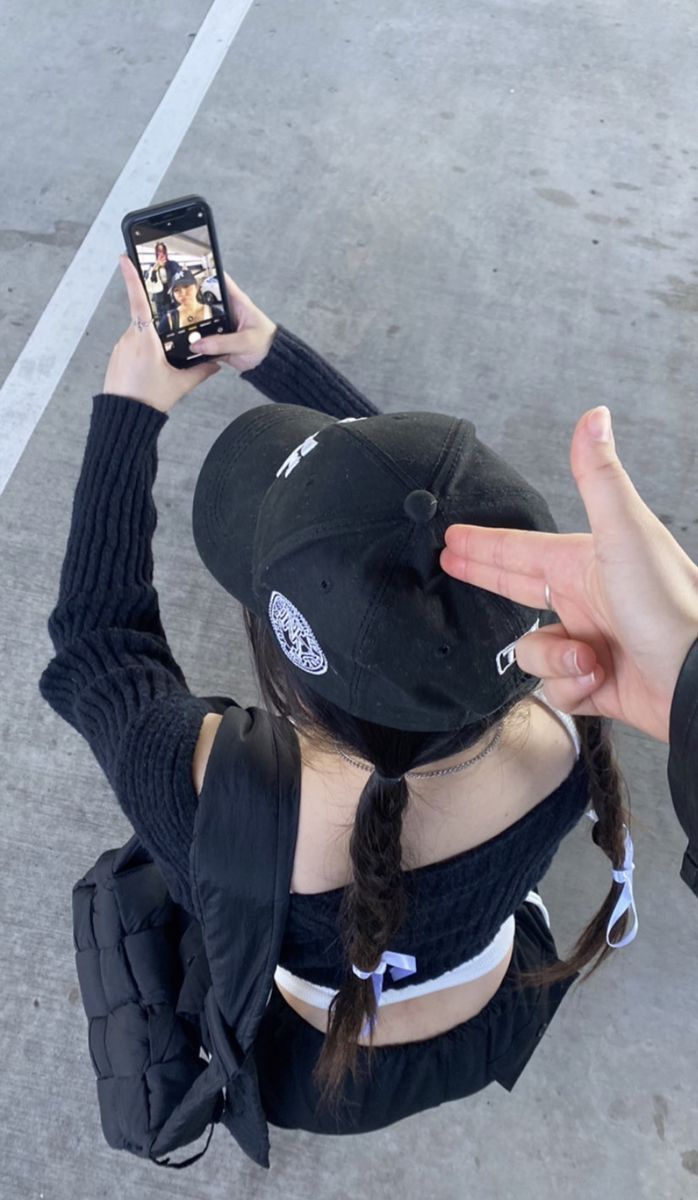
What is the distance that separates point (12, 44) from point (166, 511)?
1.69 meters

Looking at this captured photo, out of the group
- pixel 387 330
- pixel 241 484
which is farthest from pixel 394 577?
pixel 387 330

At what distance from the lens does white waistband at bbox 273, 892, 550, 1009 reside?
111 cm

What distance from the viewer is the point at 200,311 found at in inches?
53.6

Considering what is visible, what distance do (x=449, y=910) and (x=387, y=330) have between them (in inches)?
64.3

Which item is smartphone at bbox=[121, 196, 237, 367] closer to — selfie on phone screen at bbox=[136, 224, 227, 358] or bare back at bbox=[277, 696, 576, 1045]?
selfie on phone screen at bbox=[136, 224, 227, 358]

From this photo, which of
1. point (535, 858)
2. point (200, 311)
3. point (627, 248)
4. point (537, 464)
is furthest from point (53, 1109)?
point (627, 248)

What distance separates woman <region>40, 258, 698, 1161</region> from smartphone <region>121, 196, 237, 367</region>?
0.09 ft

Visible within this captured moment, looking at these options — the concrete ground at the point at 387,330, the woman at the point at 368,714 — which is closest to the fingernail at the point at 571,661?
the woman at the point at 368,714

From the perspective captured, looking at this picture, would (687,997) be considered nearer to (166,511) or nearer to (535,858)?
(535,858)

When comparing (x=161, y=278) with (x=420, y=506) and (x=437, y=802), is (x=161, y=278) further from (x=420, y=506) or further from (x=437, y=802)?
(x=437, y=802)

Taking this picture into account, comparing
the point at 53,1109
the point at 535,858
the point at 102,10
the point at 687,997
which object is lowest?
the point at 53,1109

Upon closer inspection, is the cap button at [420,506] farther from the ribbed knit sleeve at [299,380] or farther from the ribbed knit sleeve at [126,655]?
the ribbed knit sleeve at [299,380]

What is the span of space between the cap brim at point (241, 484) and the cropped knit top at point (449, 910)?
1.12 feet

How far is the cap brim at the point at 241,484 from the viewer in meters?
1.05
